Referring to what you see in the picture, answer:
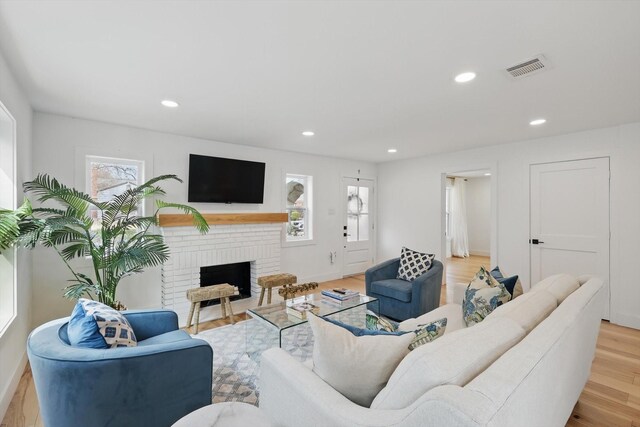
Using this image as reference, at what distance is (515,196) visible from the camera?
14.4 ft

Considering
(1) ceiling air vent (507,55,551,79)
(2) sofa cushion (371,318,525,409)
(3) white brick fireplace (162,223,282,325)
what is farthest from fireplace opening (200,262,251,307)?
(1) ceiling air vent (507,55,551,79)

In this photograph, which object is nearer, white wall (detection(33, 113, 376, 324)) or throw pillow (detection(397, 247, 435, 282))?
white wall (detection(33, 113, 376, 324))

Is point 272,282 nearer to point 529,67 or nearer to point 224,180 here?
point 224,180

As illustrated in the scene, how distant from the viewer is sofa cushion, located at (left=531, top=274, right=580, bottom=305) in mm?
1940

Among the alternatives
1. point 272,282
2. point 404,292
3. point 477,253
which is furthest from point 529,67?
point 477,253

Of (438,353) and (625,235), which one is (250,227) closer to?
(438,353)

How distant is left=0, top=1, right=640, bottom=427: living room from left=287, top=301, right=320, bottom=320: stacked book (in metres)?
1.43

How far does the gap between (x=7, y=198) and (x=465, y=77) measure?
3.52 meters

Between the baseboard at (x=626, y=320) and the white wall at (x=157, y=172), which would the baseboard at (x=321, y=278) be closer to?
the white wall at (x=157, y=172)

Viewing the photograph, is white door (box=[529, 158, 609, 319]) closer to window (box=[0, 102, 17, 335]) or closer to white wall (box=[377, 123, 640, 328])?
white wall (box=[377, 123, 640, 328])

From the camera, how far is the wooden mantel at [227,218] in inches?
143

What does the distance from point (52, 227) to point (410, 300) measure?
3.32 meters

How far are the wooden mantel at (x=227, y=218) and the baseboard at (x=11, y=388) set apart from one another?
164 cm

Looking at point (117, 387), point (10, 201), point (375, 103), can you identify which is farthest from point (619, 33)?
point (10, 201)
